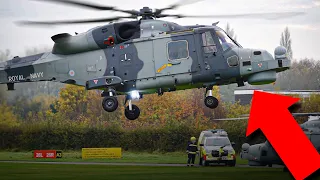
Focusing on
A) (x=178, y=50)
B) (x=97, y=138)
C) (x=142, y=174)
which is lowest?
(x=142, y=174)

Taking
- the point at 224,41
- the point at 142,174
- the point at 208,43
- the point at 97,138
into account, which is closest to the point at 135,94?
the point at 142,174

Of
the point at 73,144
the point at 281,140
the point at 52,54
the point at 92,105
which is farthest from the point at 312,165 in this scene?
the point at 92,105

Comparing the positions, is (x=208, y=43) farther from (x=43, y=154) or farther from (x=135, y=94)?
(x=43, y=154)

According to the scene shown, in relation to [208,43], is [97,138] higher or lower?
lower

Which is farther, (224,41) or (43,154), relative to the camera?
(43,154)

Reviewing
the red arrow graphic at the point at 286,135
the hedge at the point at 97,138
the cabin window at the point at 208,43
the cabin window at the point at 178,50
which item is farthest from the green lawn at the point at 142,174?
the hedge at the point at 97,138

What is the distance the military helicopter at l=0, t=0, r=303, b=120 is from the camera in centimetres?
2466

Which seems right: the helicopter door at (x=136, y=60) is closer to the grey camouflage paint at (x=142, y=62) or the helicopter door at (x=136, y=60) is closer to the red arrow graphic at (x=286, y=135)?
the grey camouflage paint at (x=142, y=62)

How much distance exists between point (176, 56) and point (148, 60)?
1153 mm

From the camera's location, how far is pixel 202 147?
35.6 metres

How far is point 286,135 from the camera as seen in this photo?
10531 mm

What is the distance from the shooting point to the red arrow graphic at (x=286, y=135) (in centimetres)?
1036

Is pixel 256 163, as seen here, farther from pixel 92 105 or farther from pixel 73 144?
pixel 92 105

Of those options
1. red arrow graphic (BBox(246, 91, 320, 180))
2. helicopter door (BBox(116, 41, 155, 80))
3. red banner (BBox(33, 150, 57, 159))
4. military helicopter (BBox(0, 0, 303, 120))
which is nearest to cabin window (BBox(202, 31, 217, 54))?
military helicopter (BBox(0, 0, 303, 120))
